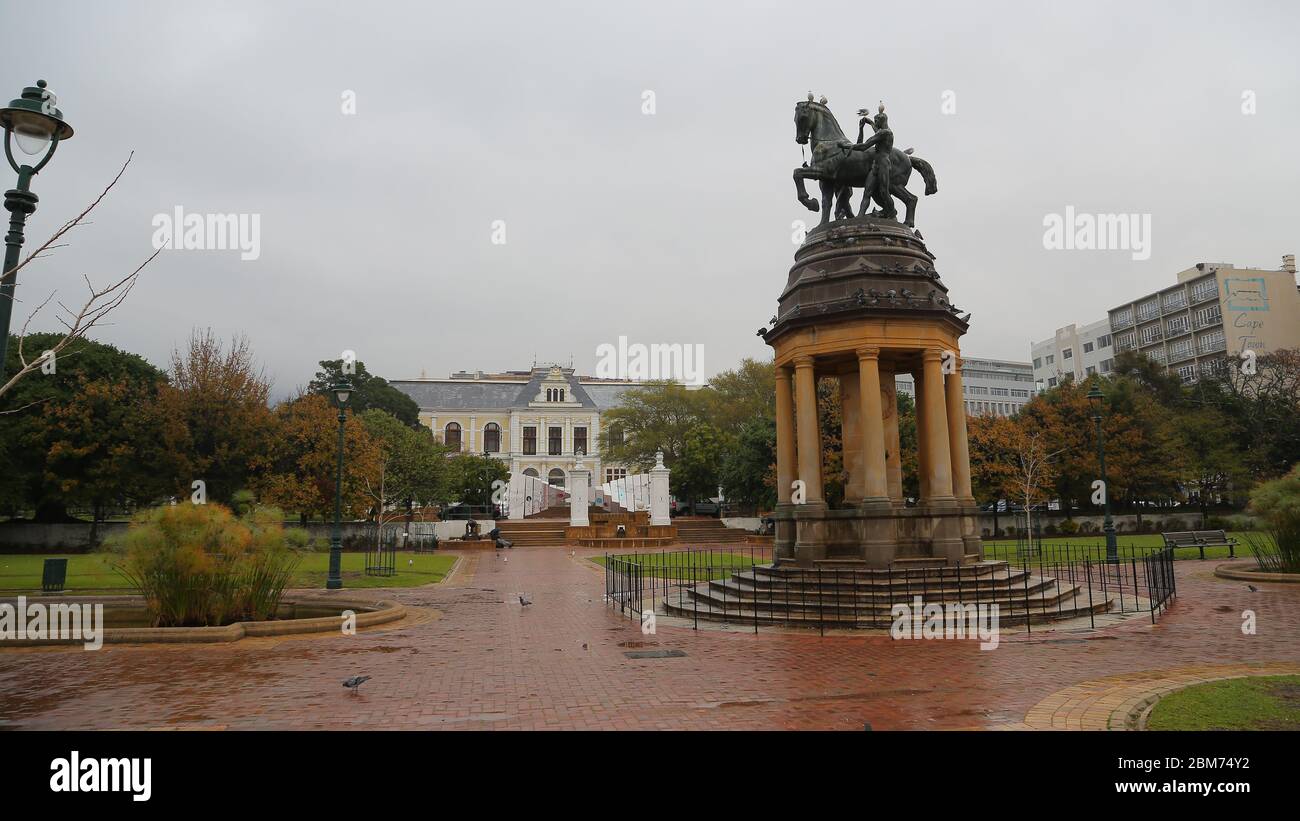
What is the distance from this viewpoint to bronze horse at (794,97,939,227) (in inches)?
698

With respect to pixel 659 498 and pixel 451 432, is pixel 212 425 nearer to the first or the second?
pixel 659 498

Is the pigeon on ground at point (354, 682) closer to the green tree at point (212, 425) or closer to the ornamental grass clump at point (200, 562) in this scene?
the ornamental grass clump at point (200, 562)

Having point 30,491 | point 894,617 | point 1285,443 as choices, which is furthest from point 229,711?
point 1285,443

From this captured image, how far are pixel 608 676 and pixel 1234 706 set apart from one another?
258 inches

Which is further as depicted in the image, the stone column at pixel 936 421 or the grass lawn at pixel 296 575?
the grass lawn at pixel 296 575

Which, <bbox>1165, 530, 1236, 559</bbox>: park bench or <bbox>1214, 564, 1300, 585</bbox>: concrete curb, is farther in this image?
<bbox>1165, 530, 1236, 559</bbox>: park bench

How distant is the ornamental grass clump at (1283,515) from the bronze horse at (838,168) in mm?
11805

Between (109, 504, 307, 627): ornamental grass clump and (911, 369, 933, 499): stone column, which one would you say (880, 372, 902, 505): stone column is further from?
(109, 504, 307, 627): ornamental grass clump

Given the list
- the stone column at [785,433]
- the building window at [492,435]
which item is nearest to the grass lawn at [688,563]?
the stone column at [785,433]

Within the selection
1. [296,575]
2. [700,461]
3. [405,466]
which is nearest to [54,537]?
[405,466]

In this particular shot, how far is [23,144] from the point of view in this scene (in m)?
6.43

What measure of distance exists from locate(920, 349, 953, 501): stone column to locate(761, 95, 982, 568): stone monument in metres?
0.02

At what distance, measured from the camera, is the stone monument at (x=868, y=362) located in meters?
15.6

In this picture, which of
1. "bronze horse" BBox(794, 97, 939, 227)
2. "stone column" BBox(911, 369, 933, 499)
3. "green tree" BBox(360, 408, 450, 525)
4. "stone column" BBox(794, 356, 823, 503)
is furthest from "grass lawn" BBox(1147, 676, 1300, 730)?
"green tree" BBox(360, 408, 450, 525)
